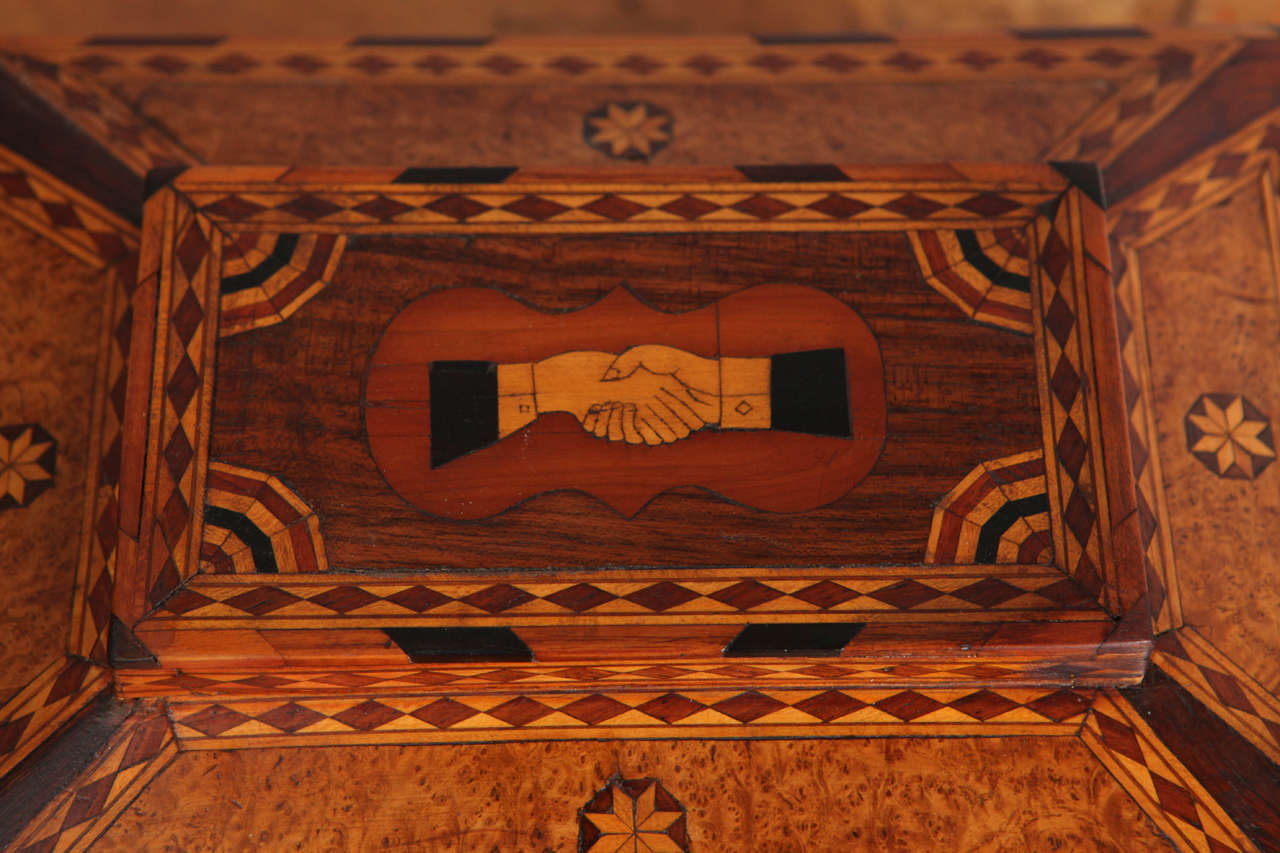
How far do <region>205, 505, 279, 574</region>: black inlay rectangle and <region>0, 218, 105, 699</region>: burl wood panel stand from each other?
0.38 meters

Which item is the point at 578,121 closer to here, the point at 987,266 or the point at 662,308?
the point at 662,308

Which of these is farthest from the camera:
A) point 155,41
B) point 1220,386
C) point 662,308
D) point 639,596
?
point 155,41

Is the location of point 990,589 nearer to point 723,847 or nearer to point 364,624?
point 723,847

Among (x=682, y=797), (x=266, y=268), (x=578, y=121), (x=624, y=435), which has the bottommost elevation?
(x=682, y=797)

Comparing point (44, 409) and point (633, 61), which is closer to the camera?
point (44, 409)

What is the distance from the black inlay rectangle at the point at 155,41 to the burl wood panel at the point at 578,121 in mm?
102

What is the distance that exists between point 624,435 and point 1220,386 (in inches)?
46.7

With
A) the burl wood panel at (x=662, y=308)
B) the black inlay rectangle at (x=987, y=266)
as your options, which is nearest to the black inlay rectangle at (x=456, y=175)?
the burl wood panel at (x=662, y=308)

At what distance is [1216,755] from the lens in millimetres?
1329

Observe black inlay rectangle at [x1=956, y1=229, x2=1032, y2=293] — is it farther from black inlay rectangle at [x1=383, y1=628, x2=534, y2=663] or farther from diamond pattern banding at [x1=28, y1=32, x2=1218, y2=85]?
black inlay rectangle at [x1=383, y1=628, x2=534, y2=663]

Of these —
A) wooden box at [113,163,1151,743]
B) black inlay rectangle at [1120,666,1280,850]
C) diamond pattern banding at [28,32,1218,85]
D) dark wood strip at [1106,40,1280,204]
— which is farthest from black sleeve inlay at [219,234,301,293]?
black inlay rectangle at [1120,666,1280,850]

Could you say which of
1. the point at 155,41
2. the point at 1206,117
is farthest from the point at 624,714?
the point at 155,41

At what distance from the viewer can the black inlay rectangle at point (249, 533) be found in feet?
4.22

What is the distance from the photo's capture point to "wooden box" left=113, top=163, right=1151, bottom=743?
1.28 m
